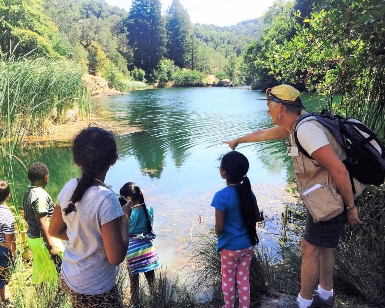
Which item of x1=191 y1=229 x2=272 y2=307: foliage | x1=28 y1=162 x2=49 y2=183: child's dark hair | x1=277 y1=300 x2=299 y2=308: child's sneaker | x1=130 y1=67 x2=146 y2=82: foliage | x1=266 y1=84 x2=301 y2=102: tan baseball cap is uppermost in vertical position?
x1=130 y1=67 x2=146 y2=82: foliage

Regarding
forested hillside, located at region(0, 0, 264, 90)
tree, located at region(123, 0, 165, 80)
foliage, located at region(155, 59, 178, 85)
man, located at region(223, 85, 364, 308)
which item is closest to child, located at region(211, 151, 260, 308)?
man, located at region(223, 85, 364, 308)

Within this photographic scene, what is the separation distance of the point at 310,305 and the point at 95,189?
155 centimetres

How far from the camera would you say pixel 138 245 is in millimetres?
2781

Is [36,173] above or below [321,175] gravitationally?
below

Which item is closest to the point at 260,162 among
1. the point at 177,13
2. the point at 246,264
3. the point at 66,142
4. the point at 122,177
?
the point at 122,177

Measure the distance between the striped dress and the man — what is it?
3.64 feet

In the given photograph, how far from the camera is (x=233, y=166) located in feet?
7.46

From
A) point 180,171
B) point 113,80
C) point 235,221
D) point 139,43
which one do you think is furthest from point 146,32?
point 235,221

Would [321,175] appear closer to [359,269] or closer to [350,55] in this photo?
[359,269]

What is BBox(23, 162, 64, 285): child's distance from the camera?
2.50m

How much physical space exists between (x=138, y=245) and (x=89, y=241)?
1.21m

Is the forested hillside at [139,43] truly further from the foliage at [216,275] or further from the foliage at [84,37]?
the foliage at [216,275]

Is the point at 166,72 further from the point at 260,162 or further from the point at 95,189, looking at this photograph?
the point at 95,189

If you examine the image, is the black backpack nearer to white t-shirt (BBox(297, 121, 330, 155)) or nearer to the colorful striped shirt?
white t-shirt (BBox(297, 121, 330, 155))
